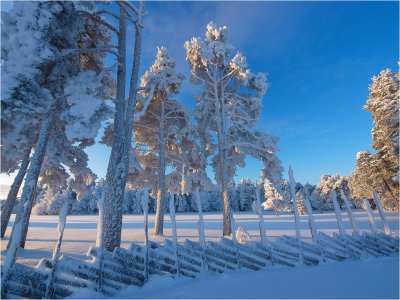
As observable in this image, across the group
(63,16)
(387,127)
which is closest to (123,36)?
(63,16)

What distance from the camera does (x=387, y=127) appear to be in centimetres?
1798

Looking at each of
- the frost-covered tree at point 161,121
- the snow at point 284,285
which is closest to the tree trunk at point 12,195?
the frost-covered tree at point 161,121

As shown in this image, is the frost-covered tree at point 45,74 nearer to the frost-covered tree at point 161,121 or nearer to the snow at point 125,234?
the snow at point 125,234

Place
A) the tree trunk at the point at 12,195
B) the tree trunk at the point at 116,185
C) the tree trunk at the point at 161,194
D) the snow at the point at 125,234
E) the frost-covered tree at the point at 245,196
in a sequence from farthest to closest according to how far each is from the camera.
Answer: the frost-covered tree at the point at 245,196 < the tree trunk at the point at 161,194 < the tree trunk at the point at 12,195 < the snow at the point at 125,234 < the tree trunk at the point at 116,185

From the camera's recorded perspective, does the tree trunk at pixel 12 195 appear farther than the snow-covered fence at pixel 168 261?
Yes

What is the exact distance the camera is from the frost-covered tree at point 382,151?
17766 mm

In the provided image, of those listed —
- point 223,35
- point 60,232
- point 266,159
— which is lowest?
point 60,232

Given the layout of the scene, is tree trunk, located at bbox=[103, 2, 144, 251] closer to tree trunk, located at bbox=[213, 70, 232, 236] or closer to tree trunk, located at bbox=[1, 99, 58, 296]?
tree trunk, located at bbox=[1, 99, 58, 296]

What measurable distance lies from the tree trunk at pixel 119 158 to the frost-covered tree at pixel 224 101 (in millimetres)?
6423

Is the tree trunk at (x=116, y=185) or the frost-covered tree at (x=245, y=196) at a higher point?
the frost-covered tree at (x=245, y=196)

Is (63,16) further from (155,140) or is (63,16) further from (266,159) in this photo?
(266,159)

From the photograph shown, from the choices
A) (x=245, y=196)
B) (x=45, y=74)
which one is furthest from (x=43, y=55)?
(x=245, y=196)

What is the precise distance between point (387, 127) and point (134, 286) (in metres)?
21.9

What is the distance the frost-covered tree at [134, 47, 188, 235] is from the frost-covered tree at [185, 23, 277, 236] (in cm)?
158
